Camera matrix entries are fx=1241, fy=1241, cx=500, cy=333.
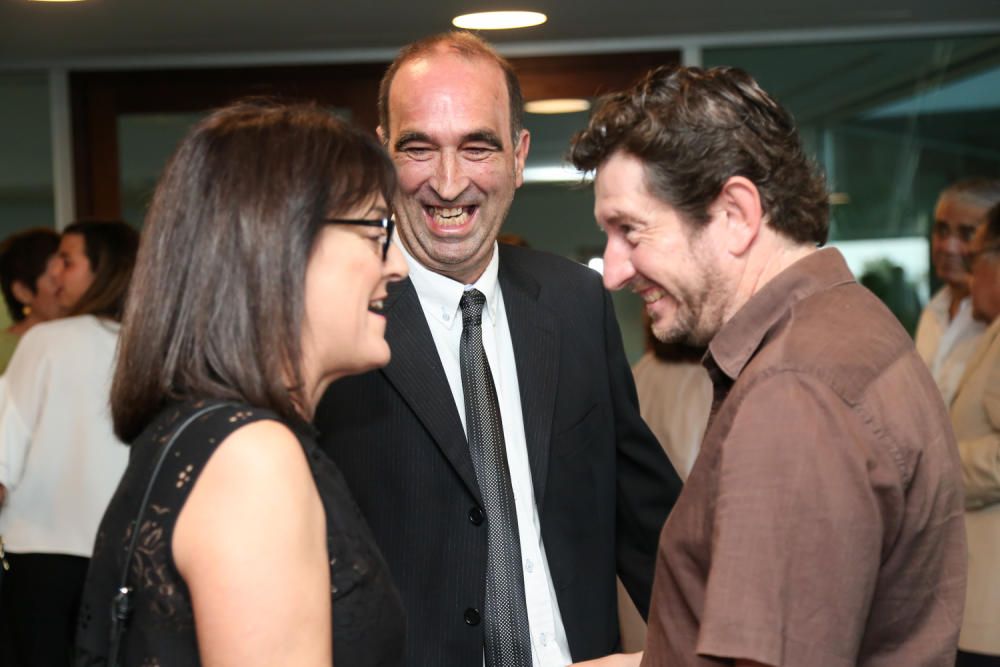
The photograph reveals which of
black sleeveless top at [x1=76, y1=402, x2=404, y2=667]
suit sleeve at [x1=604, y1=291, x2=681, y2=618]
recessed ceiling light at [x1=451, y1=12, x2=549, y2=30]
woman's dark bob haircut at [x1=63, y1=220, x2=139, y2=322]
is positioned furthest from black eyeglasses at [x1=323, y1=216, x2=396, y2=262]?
recessed ceiling light at [x1=451, y1=12, x2=549, y2=30]

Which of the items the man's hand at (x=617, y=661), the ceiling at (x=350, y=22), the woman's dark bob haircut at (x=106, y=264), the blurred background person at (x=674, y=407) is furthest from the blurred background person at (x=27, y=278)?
the man's hand at (x=617, y=661)

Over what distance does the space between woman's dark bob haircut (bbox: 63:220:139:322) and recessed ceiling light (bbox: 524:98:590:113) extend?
5.94ft

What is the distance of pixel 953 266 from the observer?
4504mm

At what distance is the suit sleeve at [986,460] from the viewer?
3.38m

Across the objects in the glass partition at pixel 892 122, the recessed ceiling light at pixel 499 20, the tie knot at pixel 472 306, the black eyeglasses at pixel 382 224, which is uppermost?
the recessed ceiling light at pixel 499 20

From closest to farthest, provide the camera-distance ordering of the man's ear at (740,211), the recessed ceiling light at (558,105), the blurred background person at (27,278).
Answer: the man's ear at (740,211), the blurred background person at (27,278), the recessed ceiling light at (558,105)

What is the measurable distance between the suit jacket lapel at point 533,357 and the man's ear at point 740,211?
0.72 metres

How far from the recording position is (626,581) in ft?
7.61

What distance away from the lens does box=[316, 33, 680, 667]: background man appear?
2.05 meters

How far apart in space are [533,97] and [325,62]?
2.82 ft

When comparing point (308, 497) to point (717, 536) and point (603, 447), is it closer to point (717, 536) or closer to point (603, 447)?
point (717, 536)

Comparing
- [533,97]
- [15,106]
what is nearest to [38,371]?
[15,106]

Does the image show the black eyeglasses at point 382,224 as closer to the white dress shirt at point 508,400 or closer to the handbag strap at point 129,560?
the handbag strap at point 129,560

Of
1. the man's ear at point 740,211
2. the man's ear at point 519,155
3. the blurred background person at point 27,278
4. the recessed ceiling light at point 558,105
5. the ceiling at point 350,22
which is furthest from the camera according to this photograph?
the recessed ceiling light at point 558,105
